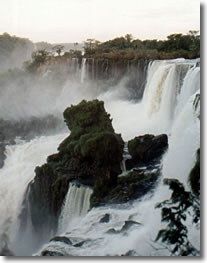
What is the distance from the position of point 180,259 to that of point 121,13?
236 cm

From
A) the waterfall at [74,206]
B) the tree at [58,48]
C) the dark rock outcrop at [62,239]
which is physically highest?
the tree at [58,48]

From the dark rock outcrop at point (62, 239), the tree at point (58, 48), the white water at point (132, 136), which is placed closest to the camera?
the white water at point (132, 136)

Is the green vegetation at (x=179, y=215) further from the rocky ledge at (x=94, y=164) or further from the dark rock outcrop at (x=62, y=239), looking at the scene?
the dark rock outcrop at (x=62, y=239)

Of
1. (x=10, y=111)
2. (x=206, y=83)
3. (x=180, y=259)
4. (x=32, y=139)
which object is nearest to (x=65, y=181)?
(x=32, y=139)

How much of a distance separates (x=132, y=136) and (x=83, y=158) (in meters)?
0.62

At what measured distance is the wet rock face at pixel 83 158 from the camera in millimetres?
3975

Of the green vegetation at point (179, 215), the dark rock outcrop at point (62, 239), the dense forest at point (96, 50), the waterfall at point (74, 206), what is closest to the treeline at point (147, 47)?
the dense forest at point (96, 50)

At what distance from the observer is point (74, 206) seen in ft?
13.8

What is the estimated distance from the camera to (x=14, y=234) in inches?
158

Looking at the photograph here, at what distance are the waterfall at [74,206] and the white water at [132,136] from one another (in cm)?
2

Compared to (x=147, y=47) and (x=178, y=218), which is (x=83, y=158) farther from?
(x=147, y=47)

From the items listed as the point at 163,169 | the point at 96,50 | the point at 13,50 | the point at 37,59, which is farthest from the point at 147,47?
the point at 13,50

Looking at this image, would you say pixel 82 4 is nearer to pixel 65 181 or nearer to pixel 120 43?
pixel 120 43

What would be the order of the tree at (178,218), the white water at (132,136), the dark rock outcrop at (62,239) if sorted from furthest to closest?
the dark rock outcrop at (62,239)
the white water at (132,136)
the tree at (178,218)
